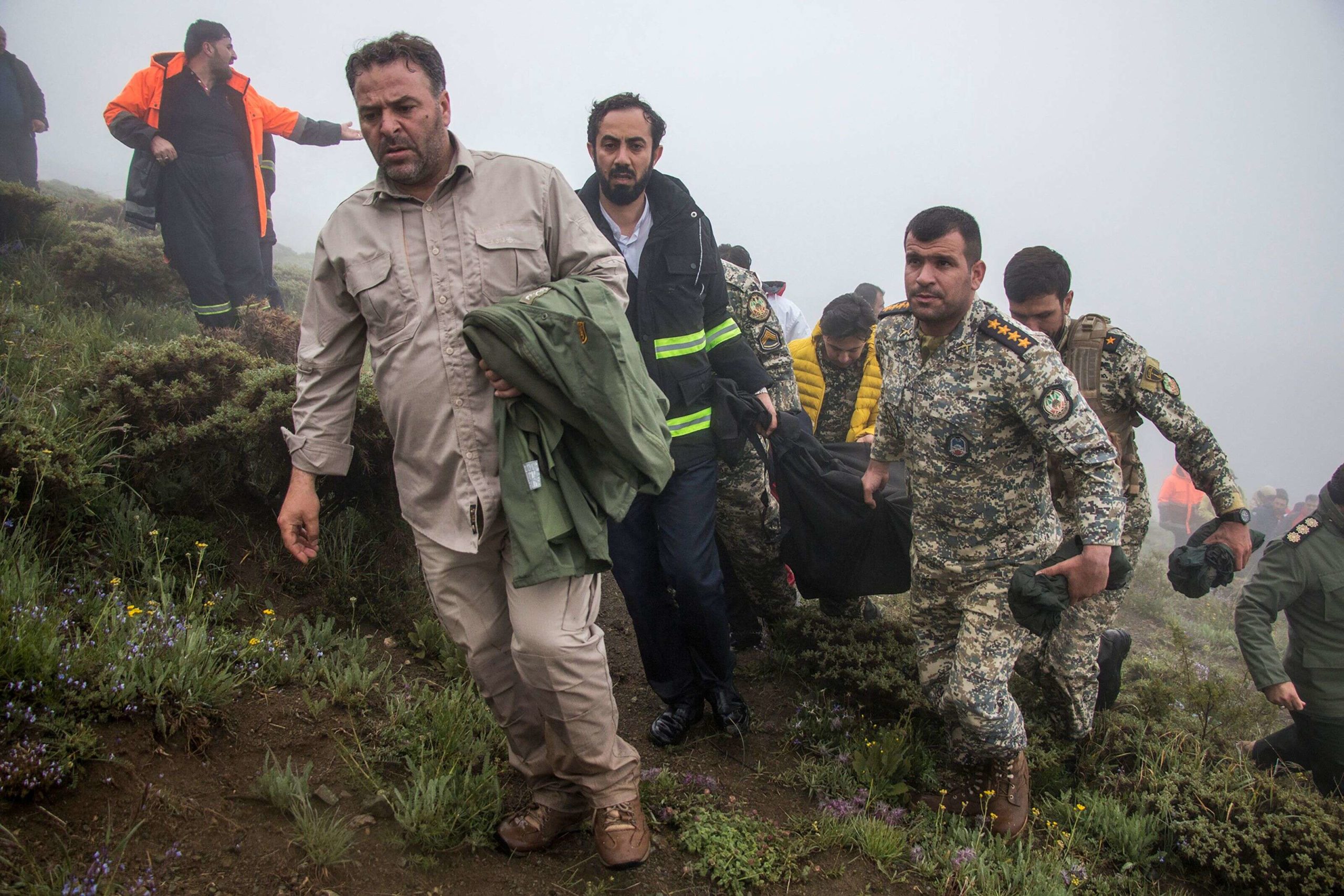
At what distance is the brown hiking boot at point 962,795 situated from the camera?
143 inches

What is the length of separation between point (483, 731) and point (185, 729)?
1.09 meters

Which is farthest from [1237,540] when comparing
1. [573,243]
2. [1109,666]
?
[573,243]

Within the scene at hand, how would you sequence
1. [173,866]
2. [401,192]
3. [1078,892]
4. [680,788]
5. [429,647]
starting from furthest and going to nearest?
1. [429,647]
2. [680,788]
3. [1078,892]
4. [401,192]
5. [173,866]

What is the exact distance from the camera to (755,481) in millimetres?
4734

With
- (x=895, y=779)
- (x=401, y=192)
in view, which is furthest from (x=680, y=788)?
(x=401, y=192)

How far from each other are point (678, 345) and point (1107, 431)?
218 cm

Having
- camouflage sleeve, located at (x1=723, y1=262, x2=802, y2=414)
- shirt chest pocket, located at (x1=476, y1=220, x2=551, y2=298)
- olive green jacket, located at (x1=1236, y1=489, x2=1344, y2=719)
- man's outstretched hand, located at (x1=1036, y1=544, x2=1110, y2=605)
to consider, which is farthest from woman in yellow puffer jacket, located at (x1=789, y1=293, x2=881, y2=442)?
shirt chest pocket, located at (x1=476, y1=220, x2=551, y2=298)

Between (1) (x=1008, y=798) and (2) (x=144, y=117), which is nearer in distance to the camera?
(1) (x=1008, y=798)

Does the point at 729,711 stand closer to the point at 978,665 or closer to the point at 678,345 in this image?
the point at 978,665

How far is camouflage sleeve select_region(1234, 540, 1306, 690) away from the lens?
419 cm

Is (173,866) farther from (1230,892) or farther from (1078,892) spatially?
(1230,892)

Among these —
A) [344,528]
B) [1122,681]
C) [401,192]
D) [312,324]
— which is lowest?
[1122,681]

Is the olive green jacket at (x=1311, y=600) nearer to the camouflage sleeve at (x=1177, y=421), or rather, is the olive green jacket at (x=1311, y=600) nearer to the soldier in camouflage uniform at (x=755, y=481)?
the camouflage sleeve at (x=1177, y=421)

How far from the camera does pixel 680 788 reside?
3.50m
